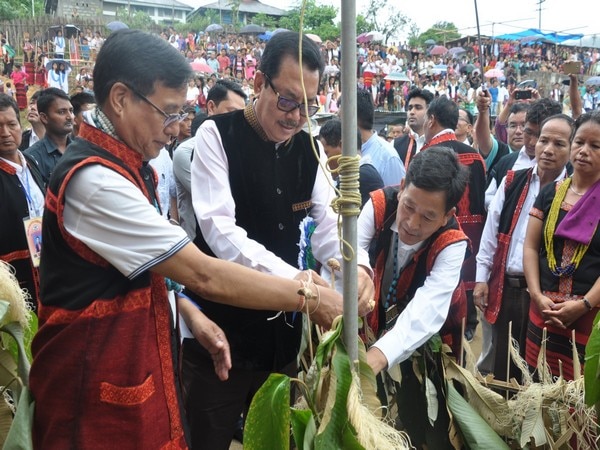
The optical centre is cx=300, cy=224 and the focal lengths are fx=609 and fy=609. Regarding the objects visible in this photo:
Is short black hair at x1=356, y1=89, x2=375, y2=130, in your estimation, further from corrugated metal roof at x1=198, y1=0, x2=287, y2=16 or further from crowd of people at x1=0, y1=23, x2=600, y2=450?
corrugated metal roof at x1=198, y1=0, x2=287, y2=16

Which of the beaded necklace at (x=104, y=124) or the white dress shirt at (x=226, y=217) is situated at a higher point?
the beaded necklace at (x=104, y=124)

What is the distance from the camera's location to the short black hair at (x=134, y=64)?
58.8 inches

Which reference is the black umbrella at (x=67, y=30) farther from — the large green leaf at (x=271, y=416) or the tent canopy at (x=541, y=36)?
the large green leaf at (x=271, y=416)

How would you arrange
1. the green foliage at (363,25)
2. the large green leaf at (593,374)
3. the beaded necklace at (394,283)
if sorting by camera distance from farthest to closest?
the green foliage at (363,25), the beaded necklace at (394,283), the large green leaf at (593,374)

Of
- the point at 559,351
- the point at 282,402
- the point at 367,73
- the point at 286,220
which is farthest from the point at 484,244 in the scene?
the point at 367,73

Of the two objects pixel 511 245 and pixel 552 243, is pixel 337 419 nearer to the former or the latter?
pixel 552 243

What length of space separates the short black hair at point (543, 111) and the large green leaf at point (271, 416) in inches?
127

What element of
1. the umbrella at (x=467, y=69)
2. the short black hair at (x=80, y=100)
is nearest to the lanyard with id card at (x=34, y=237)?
the short black hair at (x=80, y=100)

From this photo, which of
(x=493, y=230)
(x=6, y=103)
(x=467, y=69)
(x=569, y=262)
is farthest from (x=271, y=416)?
(x=467, y=69)

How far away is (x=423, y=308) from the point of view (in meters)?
1.98

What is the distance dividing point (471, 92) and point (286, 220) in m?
15.1

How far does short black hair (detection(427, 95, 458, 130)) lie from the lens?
426 cm

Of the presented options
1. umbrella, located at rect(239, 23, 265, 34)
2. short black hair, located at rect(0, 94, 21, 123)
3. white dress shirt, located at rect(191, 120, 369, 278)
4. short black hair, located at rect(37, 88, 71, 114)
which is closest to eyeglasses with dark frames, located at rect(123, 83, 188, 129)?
white dress shirt, located at rect(191, 120, 369, 278)

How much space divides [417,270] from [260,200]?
620 mm
